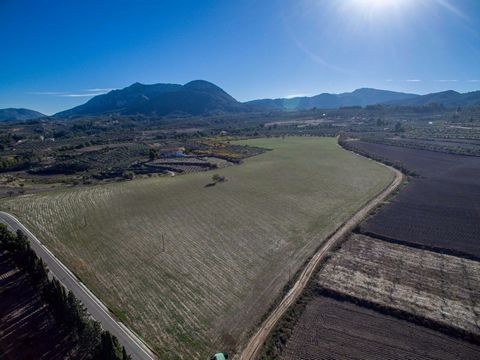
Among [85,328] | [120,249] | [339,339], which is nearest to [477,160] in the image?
[339,339]

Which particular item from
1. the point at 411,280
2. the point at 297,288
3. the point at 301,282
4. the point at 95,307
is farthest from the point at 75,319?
the point at 411,280

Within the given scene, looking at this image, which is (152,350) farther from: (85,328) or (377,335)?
(377,335)

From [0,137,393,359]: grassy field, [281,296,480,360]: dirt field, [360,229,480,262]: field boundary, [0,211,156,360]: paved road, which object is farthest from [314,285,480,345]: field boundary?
[0,211,156,360]: paved road

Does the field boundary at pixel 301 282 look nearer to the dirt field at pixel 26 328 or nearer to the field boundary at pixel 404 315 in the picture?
the field boundary at pixel 404 315

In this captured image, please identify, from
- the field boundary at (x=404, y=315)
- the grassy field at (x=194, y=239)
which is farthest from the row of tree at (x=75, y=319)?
the field boundary at (x=404, y=315)

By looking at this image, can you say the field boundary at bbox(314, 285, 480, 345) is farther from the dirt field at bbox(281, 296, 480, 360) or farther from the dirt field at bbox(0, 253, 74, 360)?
the dirt field at bbox(0, 253, 74, 360)

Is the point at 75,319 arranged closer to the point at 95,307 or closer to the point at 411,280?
the point at 95,307
